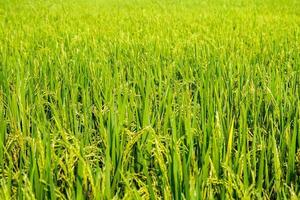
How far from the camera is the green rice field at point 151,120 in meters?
1.08

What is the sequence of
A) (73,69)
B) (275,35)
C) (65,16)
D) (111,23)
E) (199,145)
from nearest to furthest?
(199,145) → (73,69) → (275,35) → (111,23) → (65,16)

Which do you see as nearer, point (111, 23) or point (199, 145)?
point (199, 145)

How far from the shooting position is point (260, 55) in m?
3.00

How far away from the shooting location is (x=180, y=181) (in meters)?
1.04

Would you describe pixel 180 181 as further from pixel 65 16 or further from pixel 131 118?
pixel 65 16

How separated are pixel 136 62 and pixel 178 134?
1261 mm

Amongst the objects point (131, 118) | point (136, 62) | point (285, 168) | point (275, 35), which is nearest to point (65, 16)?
point (275, 35)

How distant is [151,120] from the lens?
5.40 feet

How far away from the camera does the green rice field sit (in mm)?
1078

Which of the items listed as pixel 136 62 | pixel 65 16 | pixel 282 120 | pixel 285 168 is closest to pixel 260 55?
pixel 136 62

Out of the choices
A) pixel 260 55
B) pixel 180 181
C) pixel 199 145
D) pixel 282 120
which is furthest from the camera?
pixel 260 55

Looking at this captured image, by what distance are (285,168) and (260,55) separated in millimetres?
1728

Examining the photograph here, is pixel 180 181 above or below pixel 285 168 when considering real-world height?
above

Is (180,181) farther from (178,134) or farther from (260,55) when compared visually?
(260,55)
